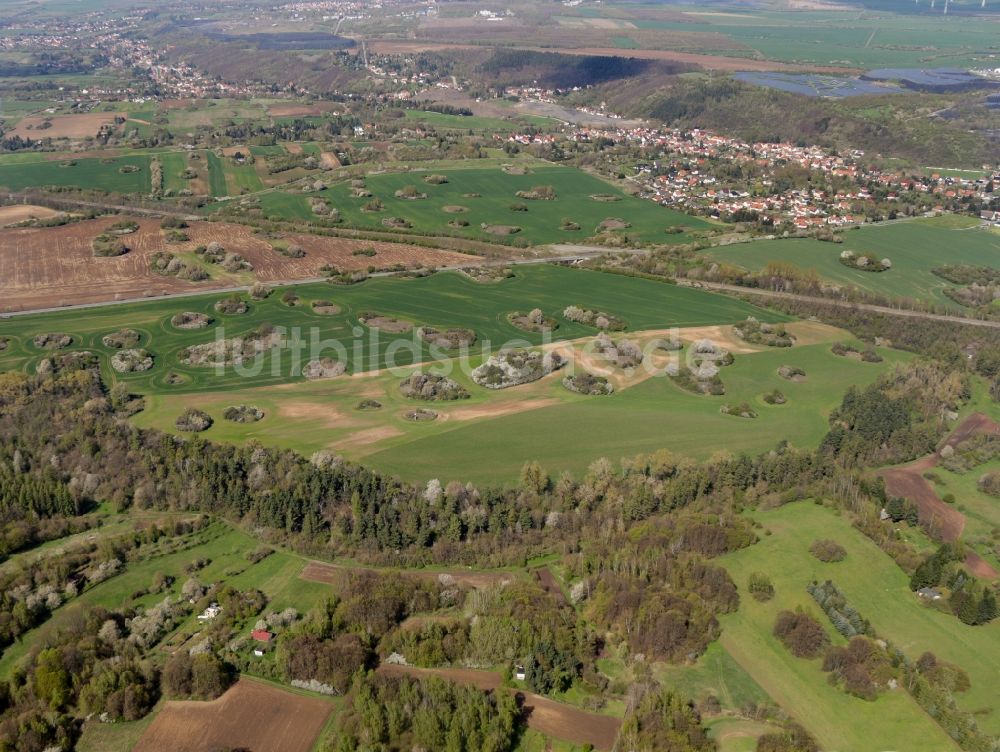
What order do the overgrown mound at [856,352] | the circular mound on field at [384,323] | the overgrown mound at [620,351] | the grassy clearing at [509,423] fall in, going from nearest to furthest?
the grassy clearing at [509,423]
the overgrown mound at [620,351]
the overgrown mound at [856,352]
the circular mound on field at [384,323]

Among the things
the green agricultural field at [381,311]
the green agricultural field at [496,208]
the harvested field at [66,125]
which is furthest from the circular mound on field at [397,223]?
the harvested field at [66,125]

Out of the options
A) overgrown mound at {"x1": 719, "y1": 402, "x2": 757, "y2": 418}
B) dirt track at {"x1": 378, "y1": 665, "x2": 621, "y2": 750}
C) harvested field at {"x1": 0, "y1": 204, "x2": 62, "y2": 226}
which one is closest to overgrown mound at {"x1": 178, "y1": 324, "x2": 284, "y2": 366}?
dirt track at {"x1": 378, "y1": 665, "x2": 621, "y2": 750}

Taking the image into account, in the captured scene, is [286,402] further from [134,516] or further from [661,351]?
[661,351]

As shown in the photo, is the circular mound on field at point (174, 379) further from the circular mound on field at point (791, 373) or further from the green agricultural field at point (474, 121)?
the green agricultural field at point (474, 121)

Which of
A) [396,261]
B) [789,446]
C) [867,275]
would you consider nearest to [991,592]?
[789,446]

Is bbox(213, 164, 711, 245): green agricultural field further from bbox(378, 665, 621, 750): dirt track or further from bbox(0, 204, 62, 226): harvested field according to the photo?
bbox(378, 665, 621, 750): dirt track

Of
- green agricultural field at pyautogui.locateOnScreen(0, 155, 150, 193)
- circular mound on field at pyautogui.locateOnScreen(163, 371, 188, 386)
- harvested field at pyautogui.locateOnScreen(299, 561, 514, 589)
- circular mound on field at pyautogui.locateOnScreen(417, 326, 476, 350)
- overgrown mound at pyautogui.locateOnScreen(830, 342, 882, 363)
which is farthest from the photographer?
green agricultural field at pyautogui.locateOnScreen(0, 155, 150, 193)
